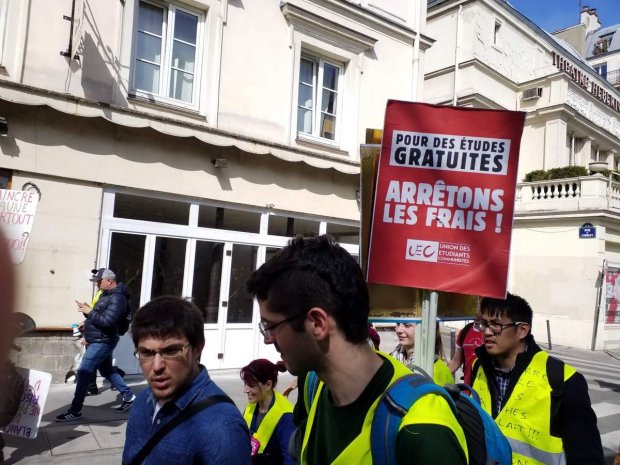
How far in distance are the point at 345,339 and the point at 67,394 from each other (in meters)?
6.91

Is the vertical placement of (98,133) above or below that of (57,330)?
above

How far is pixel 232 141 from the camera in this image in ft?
30.4

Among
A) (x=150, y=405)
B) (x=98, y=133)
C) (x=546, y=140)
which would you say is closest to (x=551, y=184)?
(x=546, y=140)

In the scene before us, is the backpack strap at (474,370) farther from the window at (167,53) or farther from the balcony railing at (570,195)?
the balcony railing at (570,195)

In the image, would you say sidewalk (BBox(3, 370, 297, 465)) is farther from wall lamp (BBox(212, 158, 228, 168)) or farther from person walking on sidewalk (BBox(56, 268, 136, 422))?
wall lamp (BBox(212, 158, 228, 168))

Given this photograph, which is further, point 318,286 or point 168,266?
point 168,266

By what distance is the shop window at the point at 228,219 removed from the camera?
364 inches

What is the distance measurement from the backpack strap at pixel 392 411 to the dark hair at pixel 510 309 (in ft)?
5.69

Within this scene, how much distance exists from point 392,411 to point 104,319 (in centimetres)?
560

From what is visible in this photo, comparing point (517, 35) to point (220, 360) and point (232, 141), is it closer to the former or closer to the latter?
point (232, 141)

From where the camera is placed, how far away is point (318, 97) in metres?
11.0

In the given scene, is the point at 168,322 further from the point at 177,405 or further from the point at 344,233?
the point at 344,233

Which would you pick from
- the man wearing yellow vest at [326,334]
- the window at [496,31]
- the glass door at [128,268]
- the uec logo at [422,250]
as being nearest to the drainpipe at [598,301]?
the window at [496,31]

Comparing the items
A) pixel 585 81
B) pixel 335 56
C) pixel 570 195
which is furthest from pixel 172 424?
pixel 585 81
